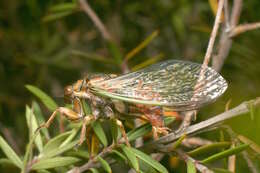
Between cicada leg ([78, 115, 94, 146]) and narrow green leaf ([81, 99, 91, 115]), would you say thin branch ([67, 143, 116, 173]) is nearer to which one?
cicada leg ([78, 115, 94, 146])

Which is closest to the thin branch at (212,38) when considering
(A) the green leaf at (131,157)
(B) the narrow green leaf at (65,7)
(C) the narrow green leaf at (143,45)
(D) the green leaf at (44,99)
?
(A) the green leaf at (131,157)

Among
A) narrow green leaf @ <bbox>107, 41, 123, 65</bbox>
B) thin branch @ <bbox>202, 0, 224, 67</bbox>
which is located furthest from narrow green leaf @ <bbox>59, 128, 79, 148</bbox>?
narrow green leaf @ <bbox>107, 41, 123, 65</bbox>

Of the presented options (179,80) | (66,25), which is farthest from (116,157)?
(66,25)

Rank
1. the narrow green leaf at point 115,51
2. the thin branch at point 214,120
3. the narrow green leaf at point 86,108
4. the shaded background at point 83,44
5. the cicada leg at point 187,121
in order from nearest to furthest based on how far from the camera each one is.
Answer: the thin branch at point 214,120
the cicada leg at point 187,121
the narrow green leaf at point 86,108
the narrow green leaf at point 115,51
the shaded background at point 83,44

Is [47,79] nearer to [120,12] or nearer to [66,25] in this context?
[66,25]

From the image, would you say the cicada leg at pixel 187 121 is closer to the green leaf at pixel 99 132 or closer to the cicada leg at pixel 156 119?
the cicada leg at pixel 156 119

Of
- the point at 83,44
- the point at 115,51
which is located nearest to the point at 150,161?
the point at 115,51
